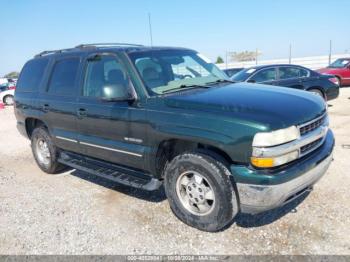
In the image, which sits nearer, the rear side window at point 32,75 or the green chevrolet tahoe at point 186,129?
the green chevrolet tahoe at point 186,129

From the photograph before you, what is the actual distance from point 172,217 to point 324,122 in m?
2.06

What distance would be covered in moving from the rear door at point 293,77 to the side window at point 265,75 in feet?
0.65

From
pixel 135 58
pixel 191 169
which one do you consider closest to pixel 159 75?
pixel 135 58

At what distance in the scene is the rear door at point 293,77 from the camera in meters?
9.41

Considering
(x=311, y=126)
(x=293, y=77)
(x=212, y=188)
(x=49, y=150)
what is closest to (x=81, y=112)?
(x=49, y=150)

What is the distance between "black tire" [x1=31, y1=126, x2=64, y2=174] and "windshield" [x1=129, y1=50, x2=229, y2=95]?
240cm

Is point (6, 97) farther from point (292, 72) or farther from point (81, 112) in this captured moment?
point (81, 112)

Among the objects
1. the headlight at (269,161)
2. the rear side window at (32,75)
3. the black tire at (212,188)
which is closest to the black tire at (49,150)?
the rear side window at (32,75)

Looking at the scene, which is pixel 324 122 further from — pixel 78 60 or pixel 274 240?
pixel 78 60

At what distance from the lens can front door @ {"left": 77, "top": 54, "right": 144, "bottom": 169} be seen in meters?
3.92

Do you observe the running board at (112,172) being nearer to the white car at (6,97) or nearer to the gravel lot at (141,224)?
the gravel lot at (141,224)

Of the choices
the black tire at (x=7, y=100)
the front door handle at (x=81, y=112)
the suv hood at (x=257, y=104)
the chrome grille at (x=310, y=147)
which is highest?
the suv hood at (x=257, y=104)

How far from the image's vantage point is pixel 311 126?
3.35 m

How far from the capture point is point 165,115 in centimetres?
353
